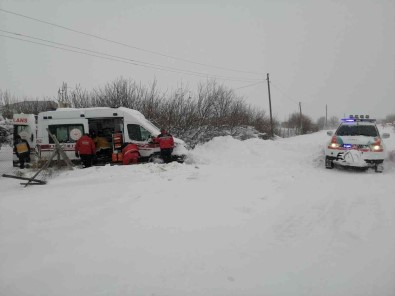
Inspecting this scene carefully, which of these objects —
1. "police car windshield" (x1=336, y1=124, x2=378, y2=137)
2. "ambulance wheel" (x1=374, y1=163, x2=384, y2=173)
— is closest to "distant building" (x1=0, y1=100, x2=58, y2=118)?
"police car windshield" (x1=336, y1=124, x2=378, y2=137)

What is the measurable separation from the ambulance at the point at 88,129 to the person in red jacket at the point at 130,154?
0.59 meters

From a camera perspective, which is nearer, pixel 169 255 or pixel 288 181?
pixel 169 255

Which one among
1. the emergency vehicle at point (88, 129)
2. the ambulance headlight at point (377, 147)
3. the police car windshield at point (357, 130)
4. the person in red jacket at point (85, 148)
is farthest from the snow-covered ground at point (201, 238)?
the emergency vehicle at point (88, 129)

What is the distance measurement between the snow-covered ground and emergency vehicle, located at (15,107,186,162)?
3.83m

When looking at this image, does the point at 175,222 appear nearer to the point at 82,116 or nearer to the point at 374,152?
the point at 374,152

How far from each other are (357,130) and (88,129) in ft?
35.4

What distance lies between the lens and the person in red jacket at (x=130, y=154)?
415 inches

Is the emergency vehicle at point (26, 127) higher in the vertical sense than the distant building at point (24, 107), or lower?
lower

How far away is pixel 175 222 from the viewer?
471 centimetres

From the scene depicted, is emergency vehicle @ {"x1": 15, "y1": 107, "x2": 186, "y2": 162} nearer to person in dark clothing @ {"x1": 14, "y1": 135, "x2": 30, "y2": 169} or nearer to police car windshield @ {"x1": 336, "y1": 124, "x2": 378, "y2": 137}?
person in dark clothing @ {"x1": 14, "y1": 135, "x2": 30, "y2": 169}

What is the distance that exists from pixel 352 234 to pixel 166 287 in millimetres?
3022

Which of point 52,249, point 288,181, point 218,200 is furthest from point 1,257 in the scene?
point 288,181

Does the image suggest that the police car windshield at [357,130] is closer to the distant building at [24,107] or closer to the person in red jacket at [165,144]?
the person in red jacket at [165,144]

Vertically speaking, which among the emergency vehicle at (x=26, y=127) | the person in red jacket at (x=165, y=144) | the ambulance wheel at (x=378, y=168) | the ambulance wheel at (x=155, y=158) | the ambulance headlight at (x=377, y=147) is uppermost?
the emergency vehicle at (x=26, y=127)
